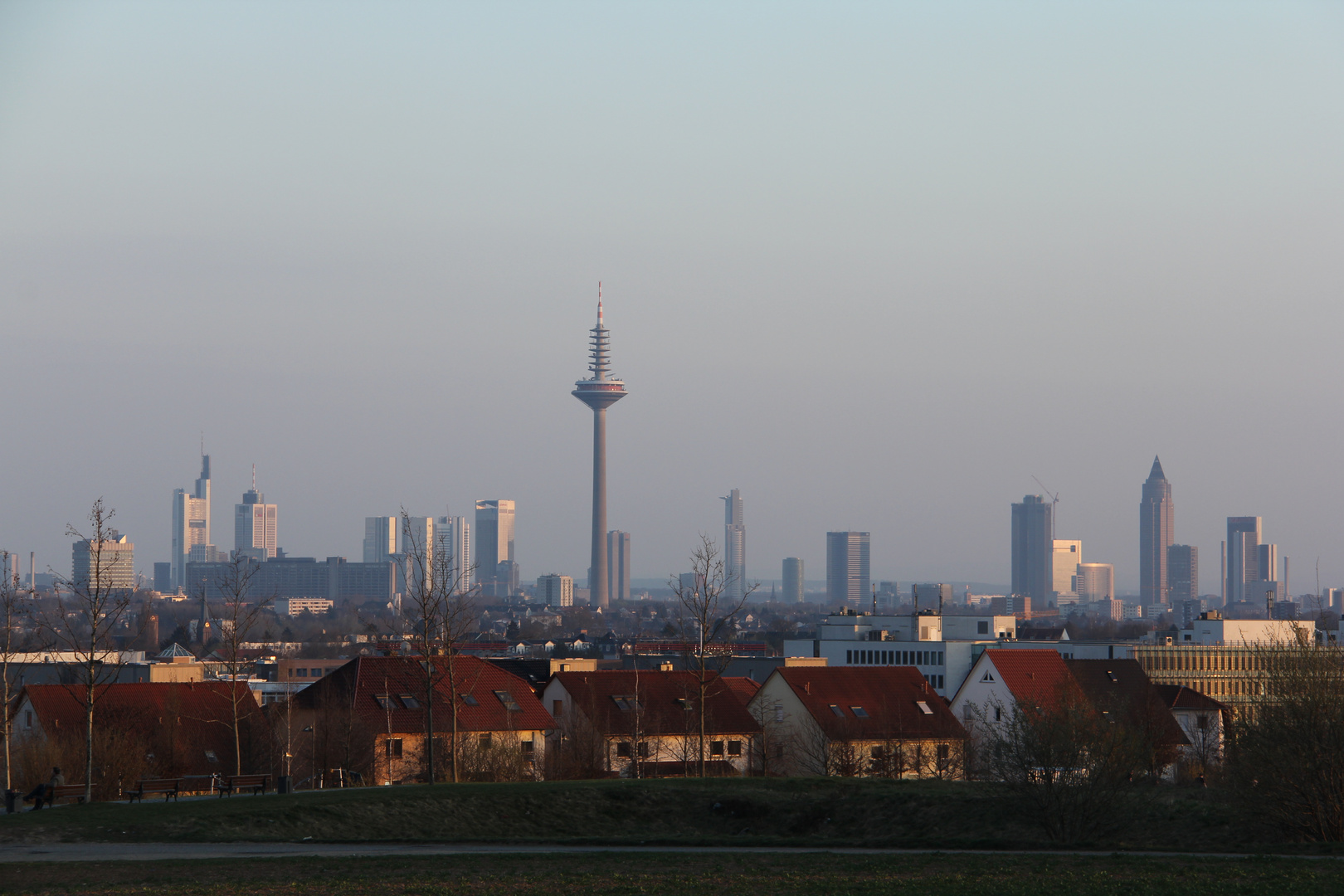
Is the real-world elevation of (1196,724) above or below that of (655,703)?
below

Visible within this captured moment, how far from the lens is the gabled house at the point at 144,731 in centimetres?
5531

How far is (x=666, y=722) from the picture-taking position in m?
71.6

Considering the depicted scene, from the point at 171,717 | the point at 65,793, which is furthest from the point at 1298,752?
the point at 171,717

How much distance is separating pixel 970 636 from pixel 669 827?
386 ft

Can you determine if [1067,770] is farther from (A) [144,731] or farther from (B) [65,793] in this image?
(A) [144,731]

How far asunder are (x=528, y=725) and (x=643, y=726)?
521 cm

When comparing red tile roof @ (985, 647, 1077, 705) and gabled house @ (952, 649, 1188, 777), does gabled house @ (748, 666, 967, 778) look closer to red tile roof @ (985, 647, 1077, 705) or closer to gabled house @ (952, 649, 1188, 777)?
gabled house @ (952, 649, 1188, 777)

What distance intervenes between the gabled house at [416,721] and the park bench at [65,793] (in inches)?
499

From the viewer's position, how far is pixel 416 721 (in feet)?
219

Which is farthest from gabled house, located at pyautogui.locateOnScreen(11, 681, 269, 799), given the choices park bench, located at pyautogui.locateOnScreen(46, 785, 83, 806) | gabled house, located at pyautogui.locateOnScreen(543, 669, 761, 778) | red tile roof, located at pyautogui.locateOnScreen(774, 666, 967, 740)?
red tile roof, located at pyautogui.locateOnScreen(774, 666, 967, 740)

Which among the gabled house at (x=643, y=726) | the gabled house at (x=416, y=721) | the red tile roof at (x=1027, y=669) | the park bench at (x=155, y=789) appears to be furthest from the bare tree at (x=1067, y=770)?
the red tile roof at (x=1027, y=669)

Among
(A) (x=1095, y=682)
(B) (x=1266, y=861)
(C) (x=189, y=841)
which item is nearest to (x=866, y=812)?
(B) (x=1266, y=861)

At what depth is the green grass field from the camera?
90.1 feet

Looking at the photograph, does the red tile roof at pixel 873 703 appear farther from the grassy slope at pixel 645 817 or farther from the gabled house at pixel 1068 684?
the grassy slope at pixel 645 817
